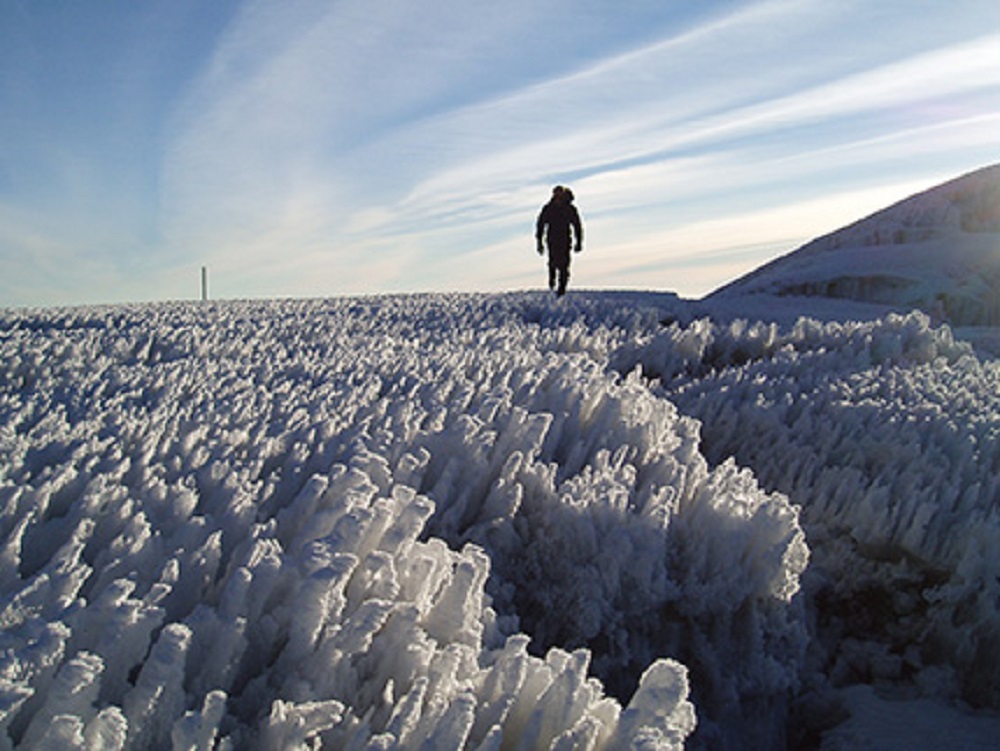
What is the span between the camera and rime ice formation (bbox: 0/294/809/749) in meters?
1.38

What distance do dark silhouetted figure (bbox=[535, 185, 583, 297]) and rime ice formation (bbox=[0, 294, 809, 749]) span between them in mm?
8627

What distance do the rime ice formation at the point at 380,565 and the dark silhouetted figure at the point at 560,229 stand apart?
8.63 meters

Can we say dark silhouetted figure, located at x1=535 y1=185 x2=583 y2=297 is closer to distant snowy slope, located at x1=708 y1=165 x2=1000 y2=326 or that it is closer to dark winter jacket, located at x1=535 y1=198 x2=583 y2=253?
dark winter jacket, located at x1=535 y1=198 x2=583 y2=253

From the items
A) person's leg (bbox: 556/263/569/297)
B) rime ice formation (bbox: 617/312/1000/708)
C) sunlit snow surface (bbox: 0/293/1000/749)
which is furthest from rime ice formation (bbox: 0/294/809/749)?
person's leg (bbox: 556/263/569/297)

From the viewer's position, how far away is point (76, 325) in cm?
798

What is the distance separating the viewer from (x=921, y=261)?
17141mm

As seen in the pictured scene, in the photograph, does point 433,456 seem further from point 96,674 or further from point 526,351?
point 526,351

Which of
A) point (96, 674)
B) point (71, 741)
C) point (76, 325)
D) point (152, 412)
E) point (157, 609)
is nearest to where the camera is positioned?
point (71, 741)

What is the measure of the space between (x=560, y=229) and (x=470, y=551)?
10.9 meters

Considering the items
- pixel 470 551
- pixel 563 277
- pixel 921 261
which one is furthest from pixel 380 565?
pixel 921 261

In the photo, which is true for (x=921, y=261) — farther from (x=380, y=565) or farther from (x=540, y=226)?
(x=380, y=565)

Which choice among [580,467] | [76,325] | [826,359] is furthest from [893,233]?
[580,467]

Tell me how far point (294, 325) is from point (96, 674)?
246 inches

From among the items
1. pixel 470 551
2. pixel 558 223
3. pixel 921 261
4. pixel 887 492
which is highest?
pixel 558 223
